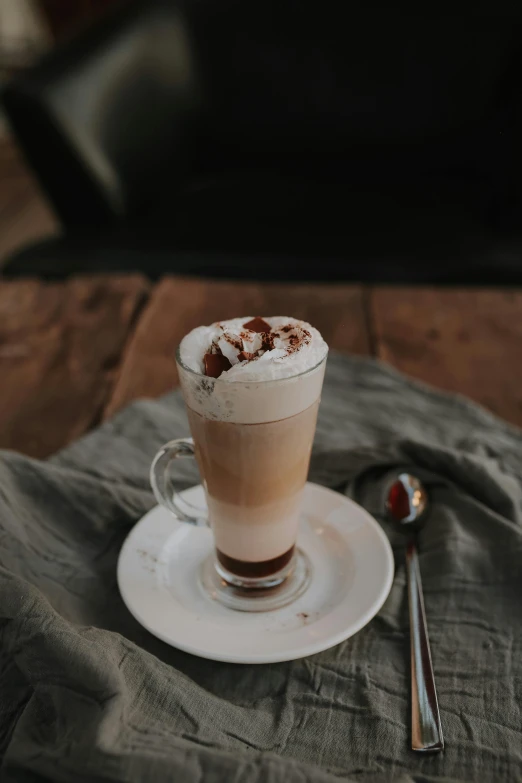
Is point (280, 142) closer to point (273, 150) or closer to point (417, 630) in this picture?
point (273, 150)

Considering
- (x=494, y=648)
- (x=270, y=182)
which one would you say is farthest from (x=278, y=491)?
(x=270, y=182)

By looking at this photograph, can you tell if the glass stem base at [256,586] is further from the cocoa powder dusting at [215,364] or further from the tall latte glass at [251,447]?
the cocoa powder dusting at [215,364]

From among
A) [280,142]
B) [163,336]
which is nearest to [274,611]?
[163,336]

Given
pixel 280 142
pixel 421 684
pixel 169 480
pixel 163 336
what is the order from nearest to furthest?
pixel 421 684
pixel 169 480
pixel 163 336
pixel 280 142

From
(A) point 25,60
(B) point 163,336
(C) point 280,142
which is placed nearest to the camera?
(B) point 163,336

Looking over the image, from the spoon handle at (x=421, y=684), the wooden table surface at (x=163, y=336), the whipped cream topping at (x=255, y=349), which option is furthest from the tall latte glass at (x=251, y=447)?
the wooden table surface at (x=163, y=336)

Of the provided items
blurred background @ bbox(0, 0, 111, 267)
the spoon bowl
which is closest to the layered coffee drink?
the spoon bowl

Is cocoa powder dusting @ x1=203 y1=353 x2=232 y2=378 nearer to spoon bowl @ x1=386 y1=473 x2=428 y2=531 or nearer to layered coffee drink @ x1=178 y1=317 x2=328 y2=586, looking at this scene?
layered coffee drink @ x1=178 y1=317 x2=328 y2=586
